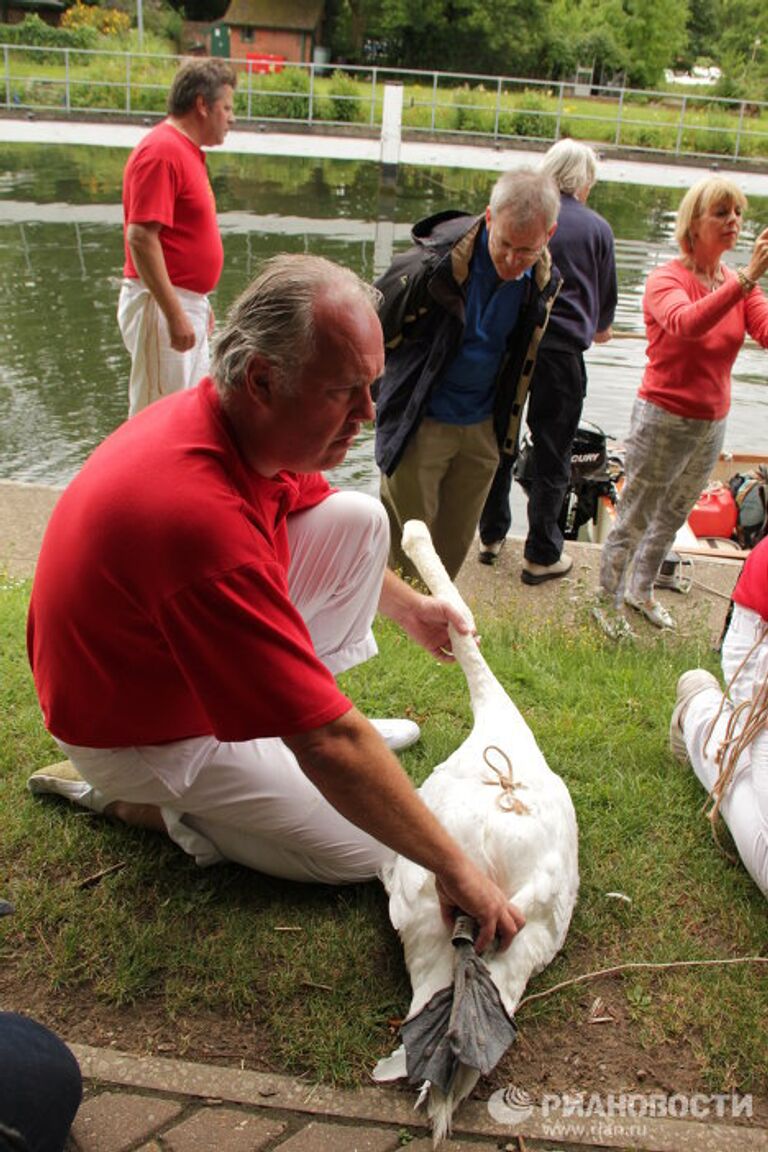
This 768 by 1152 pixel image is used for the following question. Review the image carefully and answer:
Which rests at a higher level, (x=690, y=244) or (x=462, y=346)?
(x=690, y=244)

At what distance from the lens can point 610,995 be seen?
8.45ft

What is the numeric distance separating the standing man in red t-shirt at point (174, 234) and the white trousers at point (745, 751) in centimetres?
342

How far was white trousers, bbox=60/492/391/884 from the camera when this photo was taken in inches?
102

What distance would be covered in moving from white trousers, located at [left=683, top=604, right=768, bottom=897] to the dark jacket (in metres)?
1.86

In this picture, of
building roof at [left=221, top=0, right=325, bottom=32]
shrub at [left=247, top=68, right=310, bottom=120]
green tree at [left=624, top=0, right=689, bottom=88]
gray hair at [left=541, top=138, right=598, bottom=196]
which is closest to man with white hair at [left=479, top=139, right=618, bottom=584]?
gray hair at [left=541, top=138, right=598, bottom=196]

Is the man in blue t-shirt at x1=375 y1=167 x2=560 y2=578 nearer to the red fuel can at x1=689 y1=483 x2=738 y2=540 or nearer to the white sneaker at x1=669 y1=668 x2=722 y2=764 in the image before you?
the white sneaker at x1=669 y1=668 x2=722 y2=764

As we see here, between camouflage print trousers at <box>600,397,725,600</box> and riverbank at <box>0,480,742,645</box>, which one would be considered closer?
camouflage print trousers at <box>600,397,725,600</box>

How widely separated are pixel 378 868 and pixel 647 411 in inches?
122

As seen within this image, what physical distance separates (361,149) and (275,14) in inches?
1349

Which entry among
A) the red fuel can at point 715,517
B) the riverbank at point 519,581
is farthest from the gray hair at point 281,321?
the red fuel can at point 715,517

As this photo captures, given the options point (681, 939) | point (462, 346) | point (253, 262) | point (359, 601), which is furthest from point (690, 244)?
point (253, 262)

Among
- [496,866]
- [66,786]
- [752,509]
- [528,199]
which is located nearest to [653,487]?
[528,199]

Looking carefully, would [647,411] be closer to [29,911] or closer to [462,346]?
[462,346]

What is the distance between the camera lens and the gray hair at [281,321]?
210 centimetres
